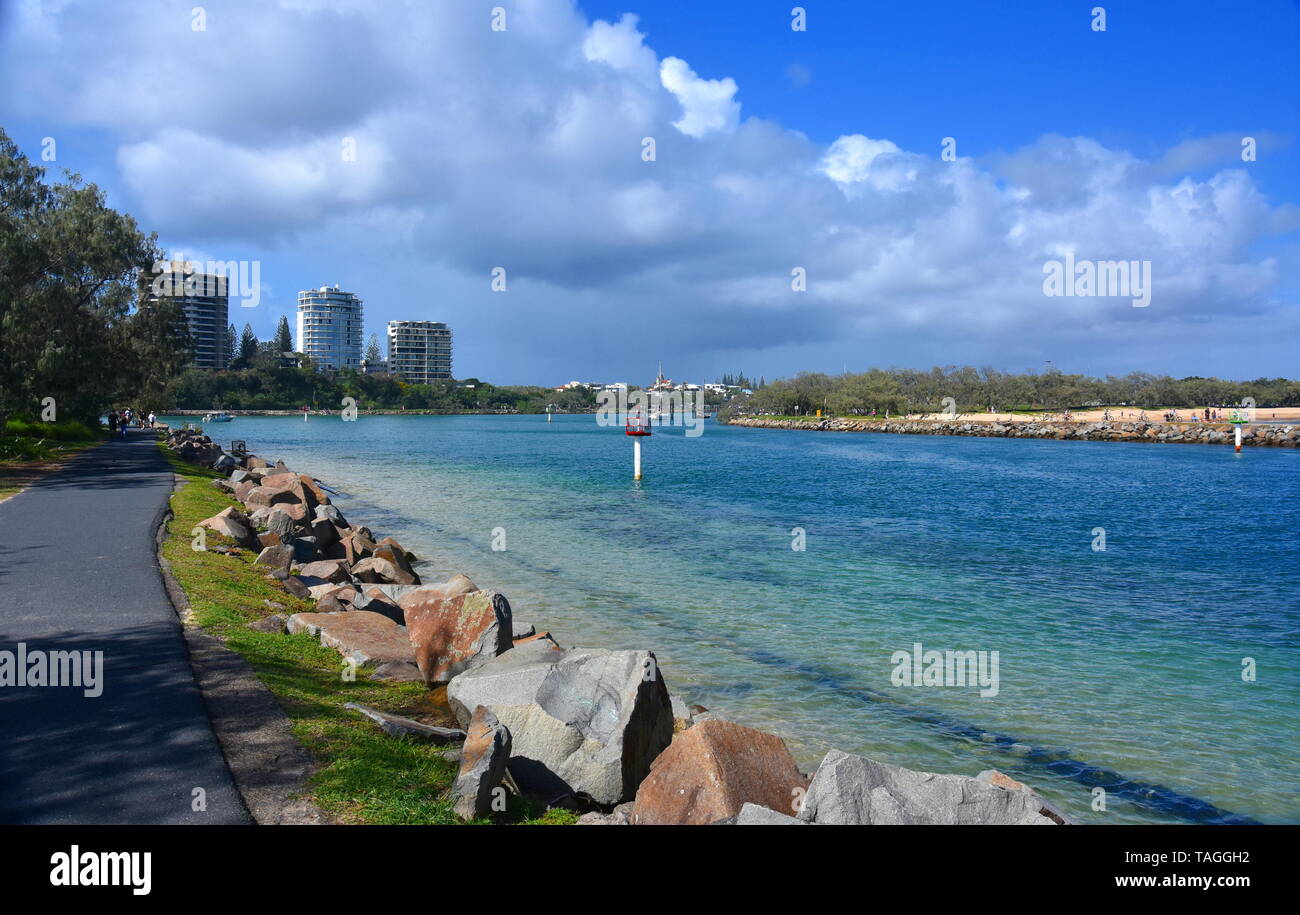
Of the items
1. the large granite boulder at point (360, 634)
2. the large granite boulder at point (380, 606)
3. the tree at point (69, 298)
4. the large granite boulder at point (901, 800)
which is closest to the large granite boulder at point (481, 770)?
the large granite boulder at point (901, 800)

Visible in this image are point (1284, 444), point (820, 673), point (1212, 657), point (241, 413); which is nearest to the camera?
point (820, 673)

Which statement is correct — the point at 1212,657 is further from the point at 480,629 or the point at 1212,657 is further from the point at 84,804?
Result: the point at 84,804

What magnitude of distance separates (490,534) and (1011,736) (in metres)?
20.1

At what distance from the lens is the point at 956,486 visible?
48.8 m

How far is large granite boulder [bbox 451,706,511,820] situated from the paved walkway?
159 centimetres

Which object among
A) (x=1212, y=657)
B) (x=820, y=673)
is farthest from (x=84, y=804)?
(x=1212, y=657)

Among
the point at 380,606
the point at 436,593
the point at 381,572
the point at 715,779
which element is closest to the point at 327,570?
the point at 381,572

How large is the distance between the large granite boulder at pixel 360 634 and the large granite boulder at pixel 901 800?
269 inches

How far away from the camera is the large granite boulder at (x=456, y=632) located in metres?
10.7

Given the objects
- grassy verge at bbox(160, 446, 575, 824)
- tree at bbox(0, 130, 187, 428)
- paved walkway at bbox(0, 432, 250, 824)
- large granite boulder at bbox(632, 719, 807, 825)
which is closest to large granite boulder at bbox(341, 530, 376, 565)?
grassy verge at bbox(160, 446, 575, 824)

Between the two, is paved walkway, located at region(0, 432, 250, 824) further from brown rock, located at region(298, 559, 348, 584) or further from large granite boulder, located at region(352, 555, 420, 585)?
large granite boulder, located at region(352, 555, 420, 585)

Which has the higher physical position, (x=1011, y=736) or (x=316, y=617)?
(x=316, y=617)

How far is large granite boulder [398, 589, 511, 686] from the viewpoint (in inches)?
423

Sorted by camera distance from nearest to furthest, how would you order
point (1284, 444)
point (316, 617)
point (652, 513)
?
point (316, 617) → point (652, 513) → point (1284, 444)
